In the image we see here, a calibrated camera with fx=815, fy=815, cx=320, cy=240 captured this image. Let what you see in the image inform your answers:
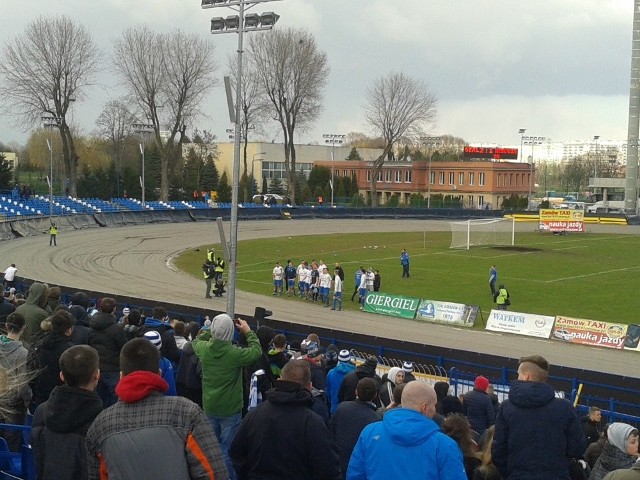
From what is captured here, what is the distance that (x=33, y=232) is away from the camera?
57000 mm

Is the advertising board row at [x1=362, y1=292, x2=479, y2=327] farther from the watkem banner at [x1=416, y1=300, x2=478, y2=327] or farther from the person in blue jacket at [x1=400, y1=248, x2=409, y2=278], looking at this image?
the person in blue jacket at [x1=400, y1=248, x2=409, y2=278]

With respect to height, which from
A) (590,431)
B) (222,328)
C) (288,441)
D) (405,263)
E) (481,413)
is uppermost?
(222,328)

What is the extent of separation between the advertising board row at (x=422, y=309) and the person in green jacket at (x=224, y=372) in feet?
74.6

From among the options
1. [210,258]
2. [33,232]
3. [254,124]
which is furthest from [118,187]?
[210,258]

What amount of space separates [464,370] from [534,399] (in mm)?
11400

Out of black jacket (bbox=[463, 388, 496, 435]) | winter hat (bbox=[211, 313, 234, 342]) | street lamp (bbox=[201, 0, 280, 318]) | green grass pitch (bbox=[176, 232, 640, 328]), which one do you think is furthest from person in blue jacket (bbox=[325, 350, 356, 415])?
green grass pitch (bbox=[176, 232, 640, 328])

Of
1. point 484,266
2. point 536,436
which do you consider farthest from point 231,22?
point 484,266

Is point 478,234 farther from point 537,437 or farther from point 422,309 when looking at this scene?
point 537,437

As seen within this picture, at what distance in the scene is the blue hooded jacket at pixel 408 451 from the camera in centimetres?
434

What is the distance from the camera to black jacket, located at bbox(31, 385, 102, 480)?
481 cm

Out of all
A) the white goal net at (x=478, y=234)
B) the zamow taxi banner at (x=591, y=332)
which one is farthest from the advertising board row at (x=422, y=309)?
the white goal net at (x=478, y=234)

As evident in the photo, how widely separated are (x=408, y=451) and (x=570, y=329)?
77.1 ft

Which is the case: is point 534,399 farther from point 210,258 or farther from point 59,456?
point 210,258

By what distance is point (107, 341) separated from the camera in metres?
8.49
